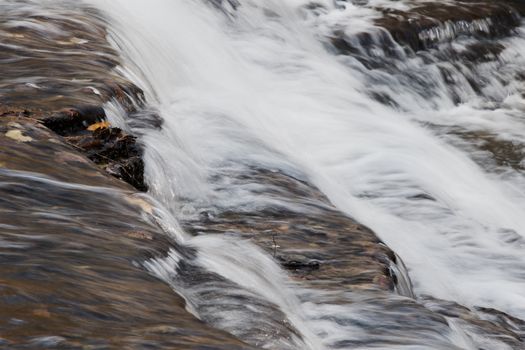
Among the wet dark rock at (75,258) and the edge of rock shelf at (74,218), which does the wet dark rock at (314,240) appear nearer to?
the edge of rock shelf at (74,218)

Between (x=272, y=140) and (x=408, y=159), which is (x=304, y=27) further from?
(x=272, y=140)

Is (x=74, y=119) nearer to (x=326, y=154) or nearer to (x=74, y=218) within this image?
(x=74, y=218)

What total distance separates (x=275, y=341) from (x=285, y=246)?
161 centimetres

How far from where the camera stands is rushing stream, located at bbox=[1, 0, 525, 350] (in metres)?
4.54

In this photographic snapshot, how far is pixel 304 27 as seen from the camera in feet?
41.0

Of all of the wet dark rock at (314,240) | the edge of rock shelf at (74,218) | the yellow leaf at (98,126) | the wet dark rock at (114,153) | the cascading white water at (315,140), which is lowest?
the cascading white water at (315,140)

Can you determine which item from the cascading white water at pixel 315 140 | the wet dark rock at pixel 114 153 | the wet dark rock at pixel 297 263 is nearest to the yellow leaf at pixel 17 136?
the wet dark rock at pixel 114 153

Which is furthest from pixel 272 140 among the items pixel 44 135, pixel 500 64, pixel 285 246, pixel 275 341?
pixel 500 64

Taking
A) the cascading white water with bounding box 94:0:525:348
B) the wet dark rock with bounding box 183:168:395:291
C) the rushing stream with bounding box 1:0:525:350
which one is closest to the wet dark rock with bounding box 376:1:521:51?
the rushing stream with bounding box 1:0:525:350

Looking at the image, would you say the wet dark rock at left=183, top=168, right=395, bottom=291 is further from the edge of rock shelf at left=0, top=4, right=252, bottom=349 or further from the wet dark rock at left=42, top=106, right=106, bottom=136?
the wet dark rock at left=42, top=106, right=106, bottom=136

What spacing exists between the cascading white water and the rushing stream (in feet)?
0.07

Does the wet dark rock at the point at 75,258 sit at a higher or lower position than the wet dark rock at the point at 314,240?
higher

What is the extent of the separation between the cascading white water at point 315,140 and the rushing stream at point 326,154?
0.07ft

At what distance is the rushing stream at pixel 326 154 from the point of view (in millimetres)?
4535
